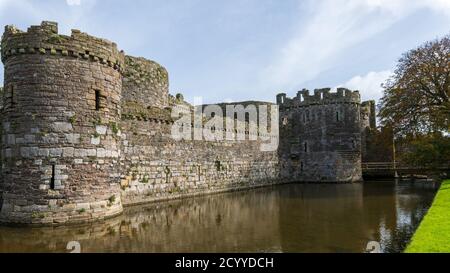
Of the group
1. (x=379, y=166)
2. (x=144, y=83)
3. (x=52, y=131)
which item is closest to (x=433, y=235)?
(x=52, y=131)

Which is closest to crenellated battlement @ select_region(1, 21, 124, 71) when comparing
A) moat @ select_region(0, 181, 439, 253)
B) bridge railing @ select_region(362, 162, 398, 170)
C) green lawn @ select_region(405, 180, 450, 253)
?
moat @ select_region(0, 181, 439, 253)

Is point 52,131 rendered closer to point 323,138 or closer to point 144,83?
point 144,83

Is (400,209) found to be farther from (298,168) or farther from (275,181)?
(298,168)

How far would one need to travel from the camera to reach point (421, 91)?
23281 millimetres

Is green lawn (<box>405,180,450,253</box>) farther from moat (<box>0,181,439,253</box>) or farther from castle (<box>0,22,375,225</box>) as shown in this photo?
castle (<box>0,22,375,225</box>)

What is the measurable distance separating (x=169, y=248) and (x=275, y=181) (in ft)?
66.5

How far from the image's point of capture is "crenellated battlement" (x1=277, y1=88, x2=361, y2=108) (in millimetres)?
29422

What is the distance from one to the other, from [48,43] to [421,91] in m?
21.4

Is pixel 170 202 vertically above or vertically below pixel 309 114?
below

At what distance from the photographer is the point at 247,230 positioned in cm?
1032

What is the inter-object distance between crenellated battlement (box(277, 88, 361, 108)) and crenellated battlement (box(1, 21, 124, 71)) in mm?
21186
